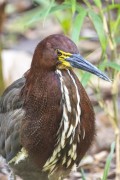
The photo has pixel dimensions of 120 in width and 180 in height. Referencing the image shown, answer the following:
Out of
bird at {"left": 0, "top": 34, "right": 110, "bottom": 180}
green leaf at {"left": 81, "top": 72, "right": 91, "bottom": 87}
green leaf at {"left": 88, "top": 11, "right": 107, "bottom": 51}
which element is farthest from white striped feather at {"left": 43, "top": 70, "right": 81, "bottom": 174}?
green leaf at {"left": 88, "top": 11, "right": 107, "bottom": 51}

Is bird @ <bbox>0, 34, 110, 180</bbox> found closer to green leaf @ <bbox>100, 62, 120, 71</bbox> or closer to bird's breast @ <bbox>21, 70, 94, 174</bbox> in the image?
bird's breast @ <bbox>21, 70, 94, 174</bbox>

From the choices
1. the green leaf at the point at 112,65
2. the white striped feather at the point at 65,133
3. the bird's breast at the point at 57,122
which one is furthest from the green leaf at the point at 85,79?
the white striped feather at the point at 65,133

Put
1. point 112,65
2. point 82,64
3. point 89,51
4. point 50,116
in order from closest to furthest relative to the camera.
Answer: point 82,64, point 50,116, point 112,65, point 89,51

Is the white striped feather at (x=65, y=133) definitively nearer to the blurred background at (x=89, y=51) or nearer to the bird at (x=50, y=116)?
the bird at (x=50, y=116)

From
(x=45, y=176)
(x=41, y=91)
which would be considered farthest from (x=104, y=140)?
(x=41, y=91)

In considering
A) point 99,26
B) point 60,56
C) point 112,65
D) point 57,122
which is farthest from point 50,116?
point 99,26

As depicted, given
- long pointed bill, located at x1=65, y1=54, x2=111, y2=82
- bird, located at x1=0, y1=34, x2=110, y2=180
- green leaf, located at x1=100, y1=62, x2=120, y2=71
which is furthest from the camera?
green leaf, located at x1=100, y1=62, x2=120, y2=71

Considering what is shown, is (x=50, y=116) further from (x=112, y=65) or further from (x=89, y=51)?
(x=89, y=51)
